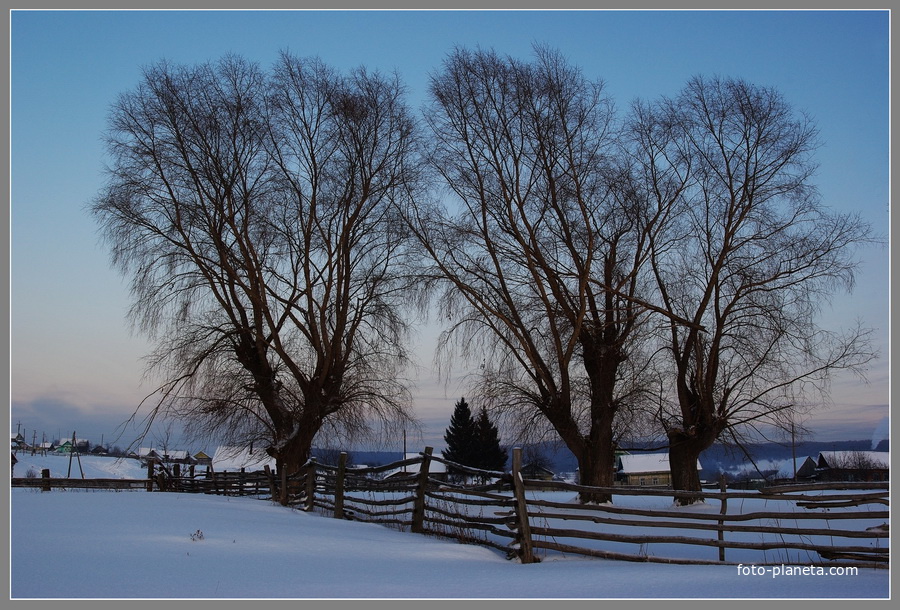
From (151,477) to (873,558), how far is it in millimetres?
23636

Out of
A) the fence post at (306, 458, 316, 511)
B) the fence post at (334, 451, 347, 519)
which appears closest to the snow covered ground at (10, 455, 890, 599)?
the fence post at (334, 451, 347, 519)

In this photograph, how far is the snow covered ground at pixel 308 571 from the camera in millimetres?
5992

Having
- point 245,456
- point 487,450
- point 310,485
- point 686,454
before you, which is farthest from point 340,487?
point 245,456

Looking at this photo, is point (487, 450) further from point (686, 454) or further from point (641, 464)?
point (686, 454)

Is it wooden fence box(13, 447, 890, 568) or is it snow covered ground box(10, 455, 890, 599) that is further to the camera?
wooden fence box(13, 447, 890, 568)

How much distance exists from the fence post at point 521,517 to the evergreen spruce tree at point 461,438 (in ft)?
133

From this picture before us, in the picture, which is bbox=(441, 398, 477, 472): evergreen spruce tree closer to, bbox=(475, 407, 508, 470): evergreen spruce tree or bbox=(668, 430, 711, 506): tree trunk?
bbox=(475, 407, 508, 470): evergreen spruce tree

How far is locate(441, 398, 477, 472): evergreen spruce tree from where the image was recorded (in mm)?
51219

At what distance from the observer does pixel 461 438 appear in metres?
52.5

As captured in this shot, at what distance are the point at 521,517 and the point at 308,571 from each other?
9.90ft

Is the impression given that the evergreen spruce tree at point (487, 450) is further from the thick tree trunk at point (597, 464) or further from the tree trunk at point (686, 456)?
the thick tree trunk at point (597, 464)

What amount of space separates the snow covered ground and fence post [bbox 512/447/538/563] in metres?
0.30

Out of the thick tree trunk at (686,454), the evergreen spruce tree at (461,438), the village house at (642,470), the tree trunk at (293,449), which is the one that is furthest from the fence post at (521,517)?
the village house at (642,470)

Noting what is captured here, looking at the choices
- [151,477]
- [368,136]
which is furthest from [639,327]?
[151,477]
